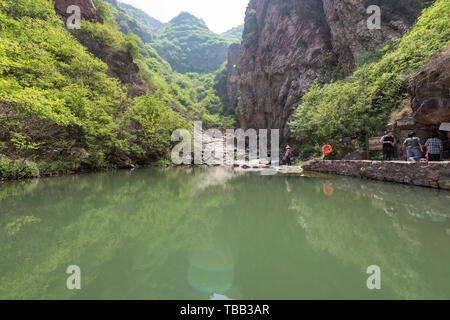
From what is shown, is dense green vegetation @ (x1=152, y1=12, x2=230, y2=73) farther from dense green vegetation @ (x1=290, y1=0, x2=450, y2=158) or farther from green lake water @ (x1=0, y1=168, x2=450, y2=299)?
green lake water @ (x1=0, y1=168, x2=450, y2=299)

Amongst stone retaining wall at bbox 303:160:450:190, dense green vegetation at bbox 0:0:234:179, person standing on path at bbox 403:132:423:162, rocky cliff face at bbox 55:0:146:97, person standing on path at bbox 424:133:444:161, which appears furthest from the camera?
rocky cliff face at bbox 55:0:146:97

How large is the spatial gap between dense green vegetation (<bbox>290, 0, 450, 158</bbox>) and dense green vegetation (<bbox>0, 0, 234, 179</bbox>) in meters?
14.1

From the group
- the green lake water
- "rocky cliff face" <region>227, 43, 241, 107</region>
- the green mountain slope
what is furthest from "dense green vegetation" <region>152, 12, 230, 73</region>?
the green lake water

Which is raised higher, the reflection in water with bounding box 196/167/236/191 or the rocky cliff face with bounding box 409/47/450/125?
the rocky cliff face with bounding box 409/47/450/125

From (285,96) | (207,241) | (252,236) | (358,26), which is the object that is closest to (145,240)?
(207,241)

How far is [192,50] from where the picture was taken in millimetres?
80750

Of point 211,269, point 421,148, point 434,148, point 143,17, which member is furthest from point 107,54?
point 143,17

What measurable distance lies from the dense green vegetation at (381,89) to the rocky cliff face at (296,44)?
470 cm

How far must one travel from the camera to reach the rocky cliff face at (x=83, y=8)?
1692 cm

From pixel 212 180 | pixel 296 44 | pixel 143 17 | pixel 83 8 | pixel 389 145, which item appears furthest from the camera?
pixel 143 17

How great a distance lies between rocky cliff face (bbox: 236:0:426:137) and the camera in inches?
592

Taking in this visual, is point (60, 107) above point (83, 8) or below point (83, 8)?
below

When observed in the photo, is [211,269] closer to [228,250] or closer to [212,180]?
[228,250]

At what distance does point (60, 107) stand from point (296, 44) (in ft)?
85.1
